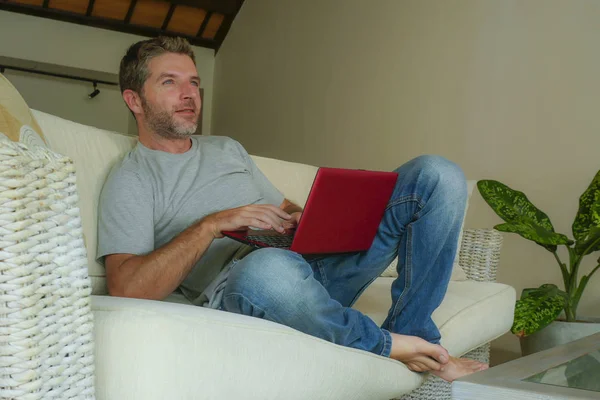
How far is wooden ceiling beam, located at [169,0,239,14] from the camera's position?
5887 millimetres

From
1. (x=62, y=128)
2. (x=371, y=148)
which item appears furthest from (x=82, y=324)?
(x=371, y=148)

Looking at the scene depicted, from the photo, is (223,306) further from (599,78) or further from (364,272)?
(599,78)

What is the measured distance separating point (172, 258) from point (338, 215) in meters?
0.36

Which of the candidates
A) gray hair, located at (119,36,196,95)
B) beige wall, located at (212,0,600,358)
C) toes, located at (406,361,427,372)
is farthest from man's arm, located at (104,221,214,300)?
beige wall, located at (212,0,600,358)

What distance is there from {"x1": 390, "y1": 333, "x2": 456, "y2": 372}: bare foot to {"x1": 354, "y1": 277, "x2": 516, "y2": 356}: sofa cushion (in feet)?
0.64

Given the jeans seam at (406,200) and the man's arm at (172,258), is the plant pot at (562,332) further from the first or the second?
the man's arm at (172,258)

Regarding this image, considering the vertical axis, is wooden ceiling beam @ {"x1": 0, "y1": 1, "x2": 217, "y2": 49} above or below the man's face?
above

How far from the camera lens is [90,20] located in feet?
19.7

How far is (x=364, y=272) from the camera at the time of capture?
64.2 inches

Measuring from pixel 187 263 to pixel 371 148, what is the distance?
9.28 feet

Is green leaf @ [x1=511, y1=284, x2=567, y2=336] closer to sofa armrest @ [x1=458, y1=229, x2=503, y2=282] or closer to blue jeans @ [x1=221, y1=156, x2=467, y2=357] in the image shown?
sofa armrest @ [x1=458, y1=229, x2=503, y2=282]

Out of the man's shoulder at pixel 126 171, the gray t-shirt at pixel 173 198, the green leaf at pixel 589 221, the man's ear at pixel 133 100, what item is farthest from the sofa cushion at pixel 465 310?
the man's ear at pixel 133 100

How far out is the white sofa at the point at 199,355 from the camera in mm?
1005

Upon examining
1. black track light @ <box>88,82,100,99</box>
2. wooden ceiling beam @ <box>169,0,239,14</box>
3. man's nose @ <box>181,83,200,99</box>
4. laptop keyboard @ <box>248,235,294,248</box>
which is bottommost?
laptop keyboard @ <box>248,235,294,248</box>
